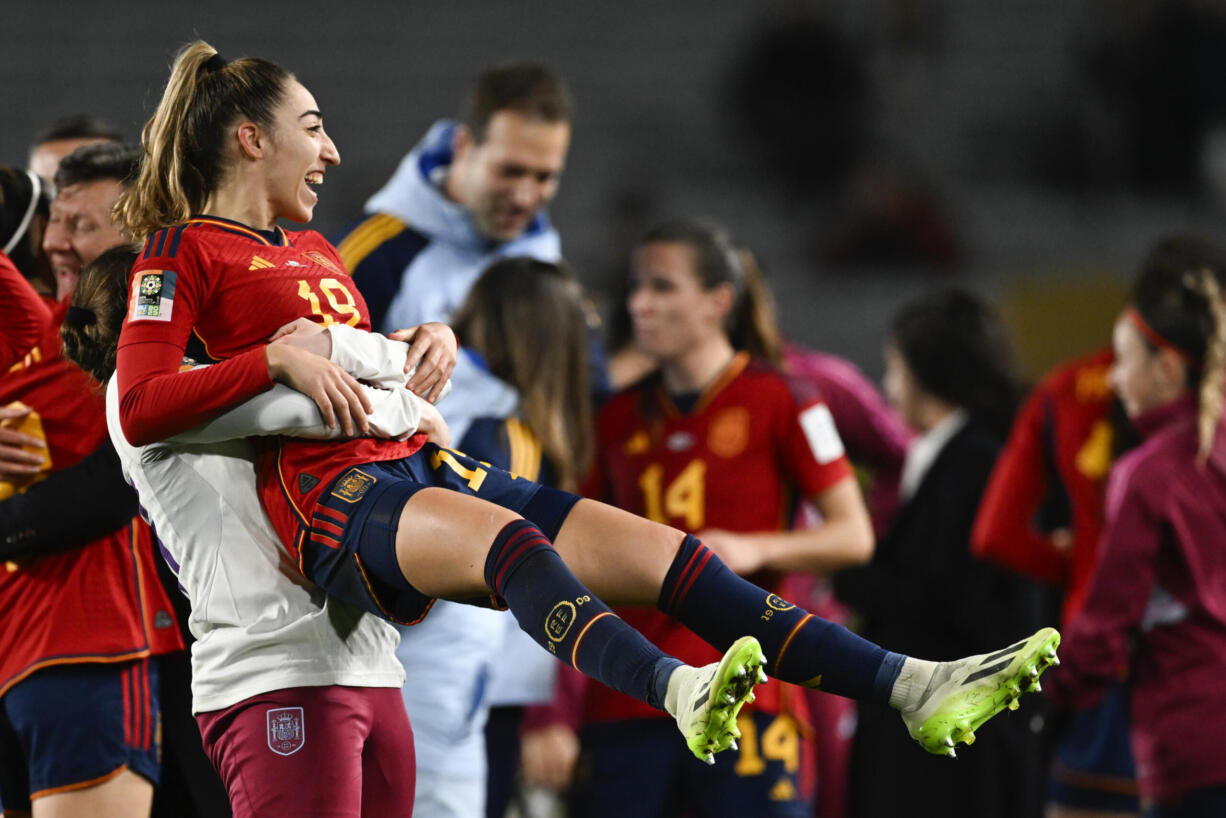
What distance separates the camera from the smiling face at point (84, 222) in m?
3.23

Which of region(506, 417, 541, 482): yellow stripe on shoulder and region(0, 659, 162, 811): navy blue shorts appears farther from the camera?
region(506, 417, 541, 482): yellow stripe on shoulder

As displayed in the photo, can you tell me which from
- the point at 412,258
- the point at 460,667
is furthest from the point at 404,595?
the point at 412,258

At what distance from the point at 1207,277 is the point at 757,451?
4.58 feet

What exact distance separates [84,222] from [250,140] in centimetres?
71

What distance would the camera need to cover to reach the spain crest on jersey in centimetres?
255

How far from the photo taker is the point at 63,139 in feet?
12.5

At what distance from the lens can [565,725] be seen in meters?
4.51

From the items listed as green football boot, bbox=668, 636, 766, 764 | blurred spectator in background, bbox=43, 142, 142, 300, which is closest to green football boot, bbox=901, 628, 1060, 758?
green football boot, bbox=668, 636, 766, 764

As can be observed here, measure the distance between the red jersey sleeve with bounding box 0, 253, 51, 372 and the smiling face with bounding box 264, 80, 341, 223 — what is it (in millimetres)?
603

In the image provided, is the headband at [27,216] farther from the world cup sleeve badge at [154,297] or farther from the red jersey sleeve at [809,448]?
the red jersey sleeve at [809,448]

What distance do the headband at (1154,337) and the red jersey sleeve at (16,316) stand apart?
2.97 m

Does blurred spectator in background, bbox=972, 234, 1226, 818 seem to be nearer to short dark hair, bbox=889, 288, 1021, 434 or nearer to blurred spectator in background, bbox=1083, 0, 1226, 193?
short dark hair, bbox=889, 288, 1021, 434

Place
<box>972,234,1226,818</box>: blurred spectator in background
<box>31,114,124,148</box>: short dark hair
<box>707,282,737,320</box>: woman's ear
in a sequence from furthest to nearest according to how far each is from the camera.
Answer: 1. <box>972,234,1226,818</box>: blurred spectator in background
2. <box>707,282,737,320</box>: woman's ear
3. <box>31,114,124,148</box>: short dark hair

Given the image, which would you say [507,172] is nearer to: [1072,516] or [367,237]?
[367,237]
